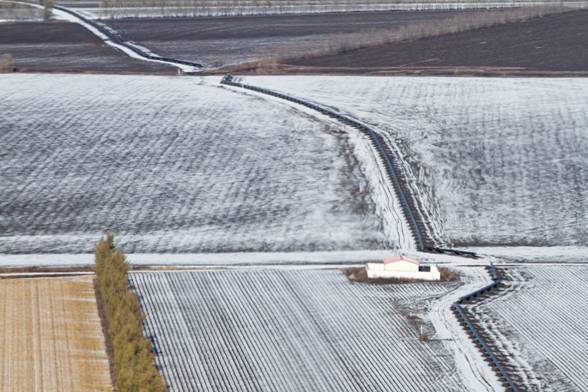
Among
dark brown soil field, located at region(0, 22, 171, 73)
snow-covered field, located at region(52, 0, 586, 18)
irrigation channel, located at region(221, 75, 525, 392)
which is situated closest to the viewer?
irrigation channel, located at region(221, 75, 525, 392)

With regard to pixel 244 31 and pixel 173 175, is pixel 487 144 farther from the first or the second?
pixel 244 31

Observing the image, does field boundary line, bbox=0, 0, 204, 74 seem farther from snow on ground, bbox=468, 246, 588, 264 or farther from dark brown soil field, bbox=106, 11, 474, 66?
snow on ground, bbox=468, 246, 588, 264

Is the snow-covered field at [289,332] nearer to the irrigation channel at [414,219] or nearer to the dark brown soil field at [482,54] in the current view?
the irrigation channel at [414,219]

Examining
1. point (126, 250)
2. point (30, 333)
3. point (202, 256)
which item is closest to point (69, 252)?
point (126, 250)

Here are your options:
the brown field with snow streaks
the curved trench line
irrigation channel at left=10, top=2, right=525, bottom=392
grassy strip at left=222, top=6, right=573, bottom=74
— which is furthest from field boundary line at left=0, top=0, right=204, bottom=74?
the curved trench line

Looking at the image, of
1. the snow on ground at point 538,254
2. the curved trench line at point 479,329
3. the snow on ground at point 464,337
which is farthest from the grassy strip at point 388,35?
the curved trench line at point 479,329

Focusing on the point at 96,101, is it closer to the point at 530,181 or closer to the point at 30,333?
the point at 530,181

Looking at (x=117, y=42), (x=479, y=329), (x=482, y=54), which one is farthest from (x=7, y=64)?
(x=479, y=329)
